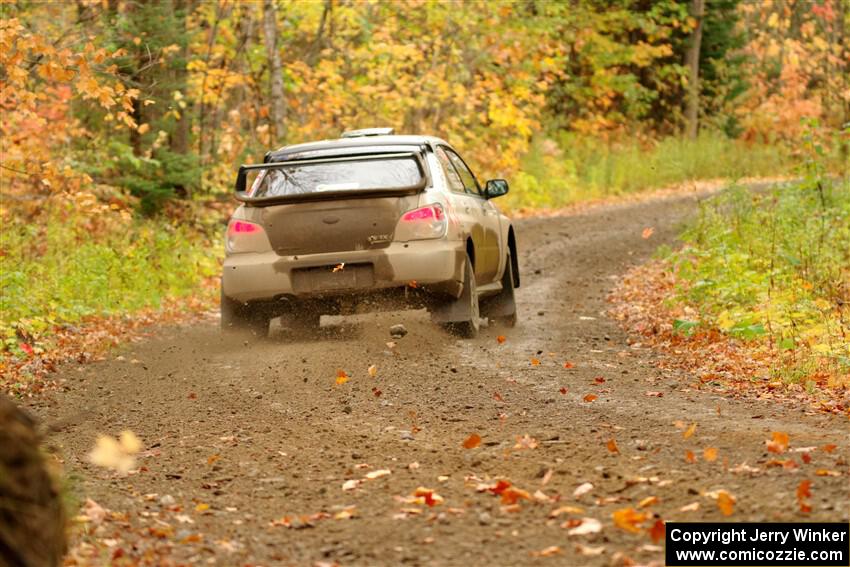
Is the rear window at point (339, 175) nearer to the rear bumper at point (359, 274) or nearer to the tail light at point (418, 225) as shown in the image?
the tail light at point (418, 225)

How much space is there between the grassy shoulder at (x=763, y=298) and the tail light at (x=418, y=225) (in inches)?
94.4

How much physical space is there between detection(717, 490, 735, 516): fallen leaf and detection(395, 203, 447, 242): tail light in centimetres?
568

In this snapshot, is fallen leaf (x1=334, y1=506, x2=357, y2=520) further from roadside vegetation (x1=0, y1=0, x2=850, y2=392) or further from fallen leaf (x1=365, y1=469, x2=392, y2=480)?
roadside vegetation (x1=0, y1=0, x2=850, y2=392)

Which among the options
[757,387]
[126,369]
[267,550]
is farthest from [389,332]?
[267,550]

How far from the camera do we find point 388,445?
682 cm

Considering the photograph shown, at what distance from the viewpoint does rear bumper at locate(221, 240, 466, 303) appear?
10.5 meters

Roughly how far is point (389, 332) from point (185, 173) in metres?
8.20

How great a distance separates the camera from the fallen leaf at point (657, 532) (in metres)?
4.71

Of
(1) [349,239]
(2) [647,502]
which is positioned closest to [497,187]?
(1) [349,239]

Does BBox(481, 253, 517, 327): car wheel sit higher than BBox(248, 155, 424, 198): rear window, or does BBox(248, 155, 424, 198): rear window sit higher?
BBox(248, 155, 424, 198): rear window

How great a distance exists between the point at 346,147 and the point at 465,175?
1879 mm

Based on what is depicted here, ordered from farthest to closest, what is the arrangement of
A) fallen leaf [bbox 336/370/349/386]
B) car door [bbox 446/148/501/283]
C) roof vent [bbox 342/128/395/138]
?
roof vent [bbox 342/128/395/138] < car door [bbox 446/148/501/283] < fallen leaf [bbox 336/370/349/386]

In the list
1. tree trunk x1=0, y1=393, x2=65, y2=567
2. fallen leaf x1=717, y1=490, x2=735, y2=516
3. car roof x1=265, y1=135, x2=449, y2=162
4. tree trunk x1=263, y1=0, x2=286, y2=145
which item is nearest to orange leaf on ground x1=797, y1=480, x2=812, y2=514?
fallen leaf x1=717, y1=490, x2=735, y2=516

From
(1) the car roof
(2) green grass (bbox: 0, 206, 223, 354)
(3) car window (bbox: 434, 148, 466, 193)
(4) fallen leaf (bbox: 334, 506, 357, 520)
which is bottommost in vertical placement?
(2) green grass (bbox: 0, 206, 223, 354)
